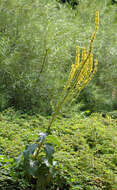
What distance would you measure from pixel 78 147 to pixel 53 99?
1.60 meters

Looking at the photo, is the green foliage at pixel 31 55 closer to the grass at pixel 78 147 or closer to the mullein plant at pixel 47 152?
the grass at pixel 78 147

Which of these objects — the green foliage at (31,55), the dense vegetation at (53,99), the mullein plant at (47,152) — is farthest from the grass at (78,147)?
the green foliage at (31,55)

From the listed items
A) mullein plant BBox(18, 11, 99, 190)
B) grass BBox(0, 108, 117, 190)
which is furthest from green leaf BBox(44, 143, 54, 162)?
grass BBox(0, 108, 117, 190)

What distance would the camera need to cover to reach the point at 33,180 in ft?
8.05

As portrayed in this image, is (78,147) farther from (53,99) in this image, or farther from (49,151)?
(53,99)

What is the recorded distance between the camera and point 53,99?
467 cm

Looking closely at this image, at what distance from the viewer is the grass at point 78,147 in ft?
8.46

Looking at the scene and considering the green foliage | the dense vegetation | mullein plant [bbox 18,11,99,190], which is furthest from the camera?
the green foliage

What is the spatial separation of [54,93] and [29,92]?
44 centimetres

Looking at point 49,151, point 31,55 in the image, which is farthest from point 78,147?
point 31,55

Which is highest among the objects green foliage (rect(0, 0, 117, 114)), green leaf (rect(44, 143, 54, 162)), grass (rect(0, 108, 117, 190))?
green foliage (rect(0, 0, 117, 114))

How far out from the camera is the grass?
2.58 m

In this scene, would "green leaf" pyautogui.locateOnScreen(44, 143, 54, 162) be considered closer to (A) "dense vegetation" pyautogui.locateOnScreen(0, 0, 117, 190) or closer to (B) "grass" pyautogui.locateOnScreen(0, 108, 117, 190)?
(A) "dense vegetation" pyautogui.locateOnScreen(0, 0, 117, 190)

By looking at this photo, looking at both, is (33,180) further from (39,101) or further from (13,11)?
(13,11)
